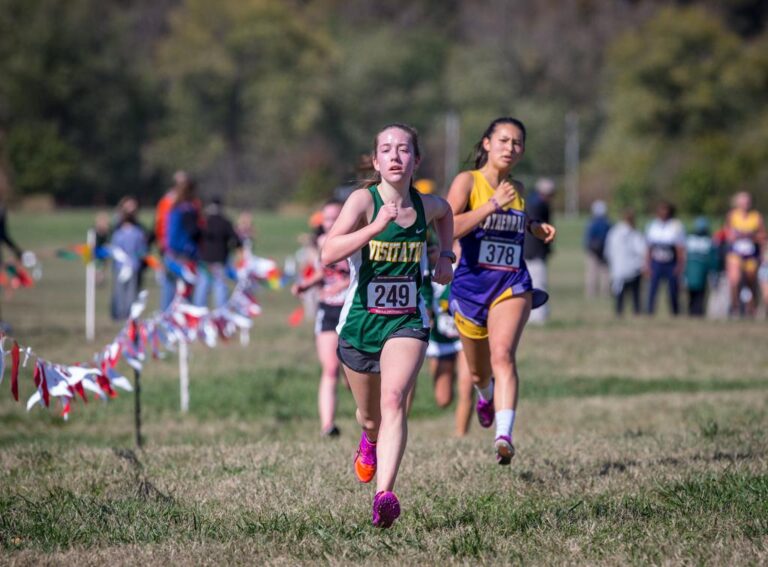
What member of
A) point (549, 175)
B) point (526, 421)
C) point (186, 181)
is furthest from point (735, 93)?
point (526, 421)

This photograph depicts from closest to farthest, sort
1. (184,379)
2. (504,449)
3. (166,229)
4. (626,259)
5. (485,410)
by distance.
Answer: (504,449)
(485,410)
(184,379)
(166,229)
(626,259)

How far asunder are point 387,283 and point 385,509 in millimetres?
1144

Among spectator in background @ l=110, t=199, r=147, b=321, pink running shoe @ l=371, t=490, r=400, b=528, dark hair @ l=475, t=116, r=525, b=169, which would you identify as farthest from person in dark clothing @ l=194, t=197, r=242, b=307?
pink running shoe @ l=371, t=490, r=400, b=528

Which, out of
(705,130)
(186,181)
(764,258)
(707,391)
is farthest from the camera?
(705,130)

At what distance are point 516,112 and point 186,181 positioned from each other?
237ft

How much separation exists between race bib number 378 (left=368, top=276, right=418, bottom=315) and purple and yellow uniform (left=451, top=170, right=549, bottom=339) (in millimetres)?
1648

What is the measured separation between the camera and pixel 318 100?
92.1m

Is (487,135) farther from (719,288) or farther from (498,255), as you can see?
(719,288)

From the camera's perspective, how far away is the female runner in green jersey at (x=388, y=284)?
6.35 metres

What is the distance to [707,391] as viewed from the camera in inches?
560

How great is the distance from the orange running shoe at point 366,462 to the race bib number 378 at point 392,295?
0.84 metres

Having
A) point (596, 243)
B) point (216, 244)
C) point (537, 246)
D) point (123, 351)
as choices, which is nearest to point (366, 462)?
point (123, 351)

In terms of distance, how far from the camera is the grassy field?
587cm

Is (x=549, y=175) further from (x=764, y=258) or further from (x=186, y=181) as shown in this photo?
(x=186, y=181)
